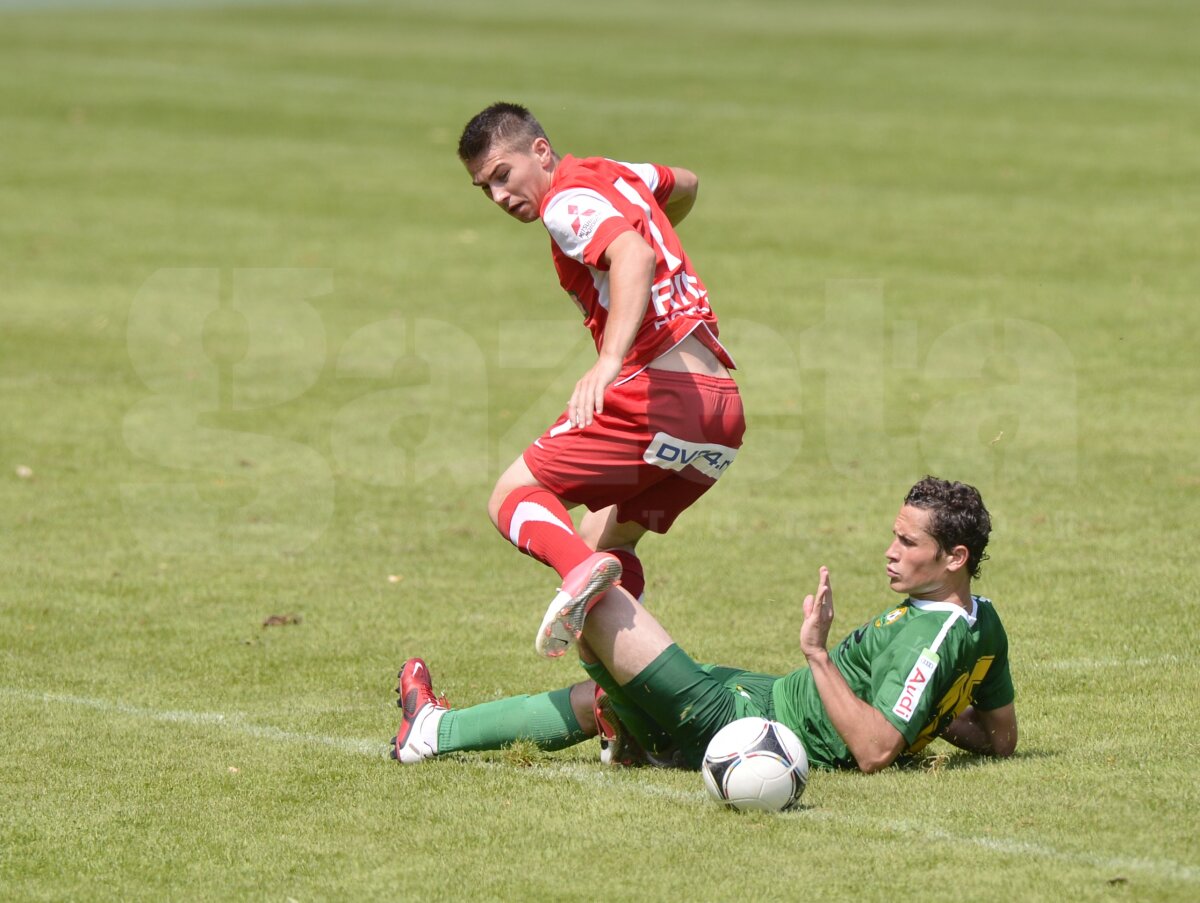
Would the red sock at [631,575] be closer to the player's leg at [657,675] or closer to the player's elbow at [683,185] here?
the player's leg at [657,675]

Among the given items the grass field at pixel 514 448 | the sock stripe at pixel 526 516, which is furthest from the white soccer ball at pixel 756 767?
the sock stripe at pixel 526 516

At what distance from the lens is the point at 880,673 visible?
6.33 m

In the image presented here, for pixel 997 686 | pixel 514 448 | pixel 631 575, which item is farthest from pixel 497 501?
pixel 514 448

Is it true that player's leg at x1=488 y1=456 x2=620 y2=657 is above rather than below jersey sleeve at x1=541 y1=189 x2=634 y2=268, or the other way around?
below

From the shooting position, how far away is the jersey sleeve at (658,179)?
24.2 feet

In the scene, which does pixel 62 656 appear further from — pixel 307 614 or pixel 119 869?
pixel 119 869

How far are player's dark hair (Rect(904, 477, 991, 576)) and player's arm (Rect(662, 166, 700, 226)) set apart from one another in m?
1.87

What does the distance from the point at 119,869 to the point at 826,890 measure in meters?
2.27

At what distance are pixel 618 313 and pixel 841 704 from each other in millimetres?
1611

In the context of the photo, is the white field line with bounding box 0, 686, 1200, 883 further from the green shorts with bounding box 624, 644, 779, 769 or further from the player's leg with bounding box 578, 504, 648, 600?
the player's leg with bounding box 578, 504, 648, 600

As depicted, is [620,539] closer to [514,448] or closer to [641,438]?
[641,438]

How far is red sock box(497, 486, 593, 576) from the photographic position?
6.59m

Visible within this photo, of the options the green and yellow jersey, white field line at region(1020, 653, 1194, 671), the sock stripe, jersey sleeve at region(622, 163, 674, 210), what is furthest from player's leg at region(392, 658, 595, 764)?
white field line at region(1020, 653, 1194, 671)

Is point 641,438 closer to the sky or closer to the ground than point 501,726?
closer to the sky
